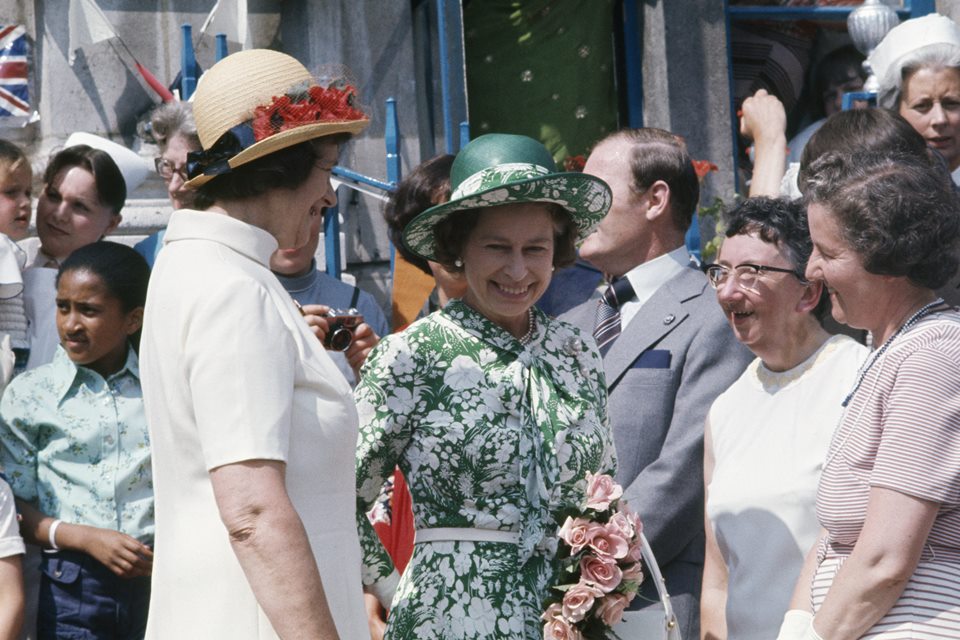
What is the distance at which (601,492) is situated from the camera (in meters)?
3.24

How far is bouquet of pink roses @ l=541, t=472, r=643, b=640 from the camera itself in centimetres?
316

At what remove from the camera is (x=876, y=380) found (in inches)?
111

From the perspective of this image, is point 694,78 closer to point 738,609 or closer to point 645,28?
point 645,28

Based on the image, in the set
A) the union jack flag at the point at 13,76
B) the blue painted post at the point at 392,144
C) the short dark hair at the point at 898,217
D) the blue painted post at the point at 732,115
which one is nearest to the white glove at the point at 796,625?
the short dark hair at the point at 898,217

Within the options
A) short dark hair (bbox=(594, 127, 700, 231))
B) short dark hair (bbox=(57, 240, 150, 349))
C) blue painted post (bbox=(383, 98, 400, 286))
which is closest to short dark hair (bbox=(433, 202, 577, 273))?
short dark hair (bbox=(594, 127, 700, 231))

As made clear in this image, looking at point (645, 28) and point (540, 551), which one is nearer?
point (540, 551)

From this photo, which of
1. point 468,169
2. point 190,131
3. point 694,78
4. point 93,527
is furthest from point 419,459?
point 694,78

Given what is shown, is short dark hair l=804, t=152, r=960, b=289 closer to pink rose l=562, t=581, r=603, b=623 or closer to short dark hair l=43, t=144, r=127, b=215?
pink rose l=562, t=581, r=603, b=623

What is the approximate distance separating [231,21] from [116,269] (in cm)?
250

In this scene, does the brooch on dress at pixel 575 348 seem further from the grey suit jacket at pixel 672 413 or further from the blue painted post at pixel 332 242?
the blue painted post at pixel 332 242

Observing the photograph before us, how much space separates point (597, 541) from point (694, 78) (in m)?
5.17

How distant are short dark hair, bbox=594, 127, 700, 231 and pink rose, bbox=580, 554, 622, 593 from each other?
65.0 inches

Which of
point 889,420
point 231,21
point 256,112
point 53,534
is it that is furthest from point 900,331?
point 231,21

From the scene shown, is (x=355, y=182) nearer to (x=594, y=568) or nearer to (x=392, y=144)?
(x=392, y=144)
